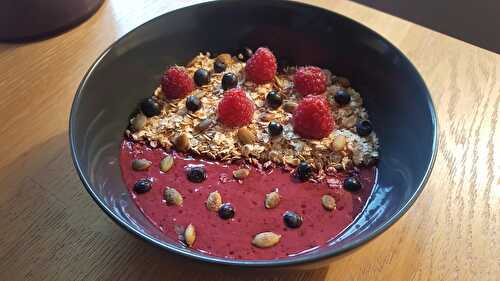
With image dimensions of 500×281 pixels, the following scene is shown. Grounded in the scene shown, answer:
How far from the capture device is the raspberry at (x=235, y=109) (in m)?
0.79

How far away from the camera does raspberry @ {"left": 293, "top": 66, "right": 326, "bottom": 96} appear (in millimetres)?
831

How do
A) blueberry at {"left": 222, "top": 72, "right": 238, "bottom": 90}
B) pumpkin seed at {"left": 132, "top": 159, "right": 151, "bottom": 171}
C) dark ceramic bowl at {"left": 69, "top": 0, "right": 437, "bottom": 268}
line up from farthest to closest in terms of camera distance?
blueberry at {"left": 222, "top": 72, "right": 238, "bottom": 90} → pumpkin seed at {"left": 132, "top": 159, "right": 151, "bottom": 171} → dark ceramic bowl at {"left": 69, "top": 0, "right": 437, "bottom": 268}

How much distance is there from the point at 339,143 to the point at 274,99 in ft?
0.43

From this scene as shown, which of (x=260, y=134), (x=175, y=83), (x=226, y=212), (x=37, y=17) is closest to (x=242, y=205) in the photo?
(x=226, y=212)

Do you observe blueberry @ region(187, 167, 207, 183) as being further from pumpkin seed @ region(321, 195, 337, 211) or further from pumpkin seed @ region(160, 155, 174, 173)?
pumpkin seed @ region(321, 195, 337, 211)

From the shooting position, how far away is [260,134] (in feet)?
2.62

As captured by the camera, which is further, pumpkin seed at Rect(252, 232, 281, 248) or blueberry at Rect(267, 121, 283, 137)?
blueberry at Rect(267, 121, 283, 137)

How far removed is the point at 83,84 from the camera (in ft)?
2.33

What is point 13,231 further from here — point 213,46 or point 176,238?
point 213,46

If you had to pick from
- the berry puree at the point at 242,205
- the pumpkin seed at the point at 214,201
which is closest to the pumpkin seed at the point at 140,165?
the berry puree at the point at 242,205

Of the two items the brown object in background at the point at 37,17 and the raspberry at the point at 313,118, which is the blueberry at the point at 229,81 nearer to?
the raspberry at the point at 313,118

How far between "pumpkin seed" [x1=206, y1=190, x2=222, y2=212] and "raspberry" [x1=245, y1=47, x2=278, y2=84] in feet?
0.77

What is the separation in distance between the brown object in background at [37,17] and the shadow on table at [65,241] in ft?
1.07

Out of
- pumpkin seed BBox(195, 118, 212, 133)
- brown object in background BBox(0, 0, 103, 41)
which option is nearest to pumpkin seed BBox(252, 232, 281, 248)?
pumpkin seed BBox(195, 118, 212, 133)
